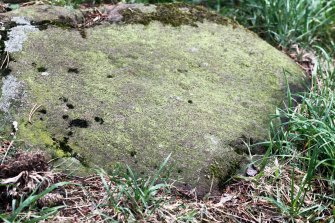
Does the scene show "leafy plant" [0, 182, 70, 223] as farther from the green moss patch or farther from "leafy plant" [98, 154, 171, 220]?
the green moss patch

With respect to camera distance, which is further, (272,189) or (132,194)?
(272,189)

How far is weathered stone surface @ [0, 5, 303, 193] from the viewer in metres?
2.29

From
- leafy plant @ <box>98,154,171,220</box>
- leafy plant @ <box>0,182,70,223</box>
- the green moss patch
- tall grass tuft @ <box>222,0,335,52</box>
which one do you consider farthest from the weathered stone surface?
tall grass tuft @ <box>222,0,335,52</box>

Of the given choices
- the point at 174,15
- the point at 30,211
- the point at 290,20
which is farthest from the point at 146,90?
the point at 290,20

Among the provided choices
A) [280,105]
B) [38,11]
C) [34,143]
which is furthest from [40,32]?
[280,105]

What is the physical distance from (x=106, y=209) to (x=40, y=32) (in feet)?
4.11

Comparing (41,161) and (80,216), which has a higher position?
(41,161)

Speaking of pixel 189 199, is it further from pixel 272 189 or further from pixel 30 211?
pixel 30 211

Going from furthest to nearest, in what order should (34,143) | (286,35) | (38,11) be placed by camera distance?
(286,35)
(38,11)
(34,143)

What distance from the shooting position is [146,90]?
260 centimetres

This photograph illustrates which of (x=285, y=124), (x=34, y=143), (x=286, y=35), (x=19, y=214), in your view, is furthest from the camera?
(x=286, y=35)

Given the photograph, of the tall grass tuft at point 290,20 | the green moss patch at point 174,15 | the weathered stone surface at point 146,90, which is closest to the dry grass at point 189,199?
the weathered stone surface at point 146,90

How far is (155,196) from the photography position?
2.13m

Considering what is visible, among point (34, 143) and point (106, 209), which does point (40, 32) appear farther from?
point (106, 209)
